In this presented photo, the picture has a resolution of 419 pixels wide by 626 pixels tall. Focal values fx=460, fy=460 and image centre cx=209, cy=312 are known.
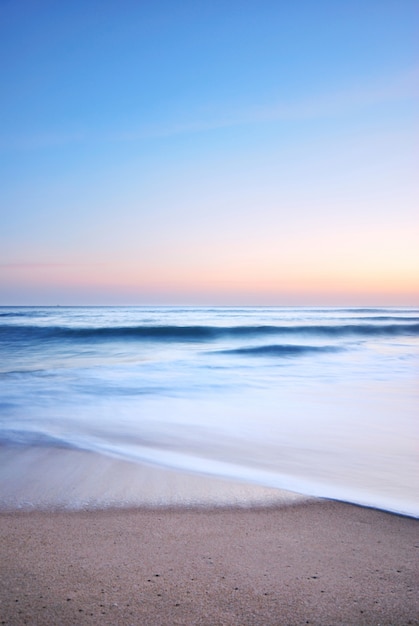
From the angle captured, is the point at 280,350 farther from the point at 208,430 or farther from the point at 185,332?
the point at 208,430

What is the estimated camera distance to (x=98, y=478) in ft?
10.8

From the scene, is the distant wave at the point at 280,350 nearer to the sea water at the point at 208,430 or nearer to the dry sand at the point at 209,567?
the sea water at the point at 208,430

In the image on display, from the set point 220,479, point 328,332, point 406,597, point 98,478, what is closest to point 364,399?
point 220,479

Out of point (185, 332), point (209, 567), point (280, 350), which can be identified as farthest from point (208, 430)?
point (185, 332)

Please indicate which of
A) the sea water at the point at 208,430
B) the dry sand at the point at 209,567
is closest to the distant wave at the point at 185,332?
the sea water at the point at 208,430

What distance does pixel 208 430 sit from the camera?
5.14 meters

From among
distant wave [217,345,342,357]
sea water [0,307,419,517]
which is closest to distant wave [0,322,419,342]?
distant wave [217,345,342,357]

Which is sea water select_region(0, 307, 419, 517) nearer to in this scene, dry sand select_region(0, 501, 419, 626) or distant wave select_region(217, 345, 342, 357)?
dry sand select_region(0, 501, 419, 626)

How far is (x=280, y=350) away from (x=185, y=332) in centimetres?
773

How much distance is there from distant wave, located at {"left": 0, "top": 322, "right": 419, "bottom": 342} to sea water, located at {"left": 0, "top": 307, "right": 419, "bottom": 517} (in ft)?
25.9

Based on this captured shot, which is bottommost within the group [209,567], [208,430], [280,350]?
[280,350]

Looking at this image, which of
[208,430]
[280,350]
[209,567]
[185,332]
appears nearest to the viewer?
[209,567]

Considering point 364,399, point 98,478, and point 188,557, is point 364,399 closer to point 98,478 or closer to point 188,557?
point 98,478

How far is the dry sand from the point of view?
172 cm
